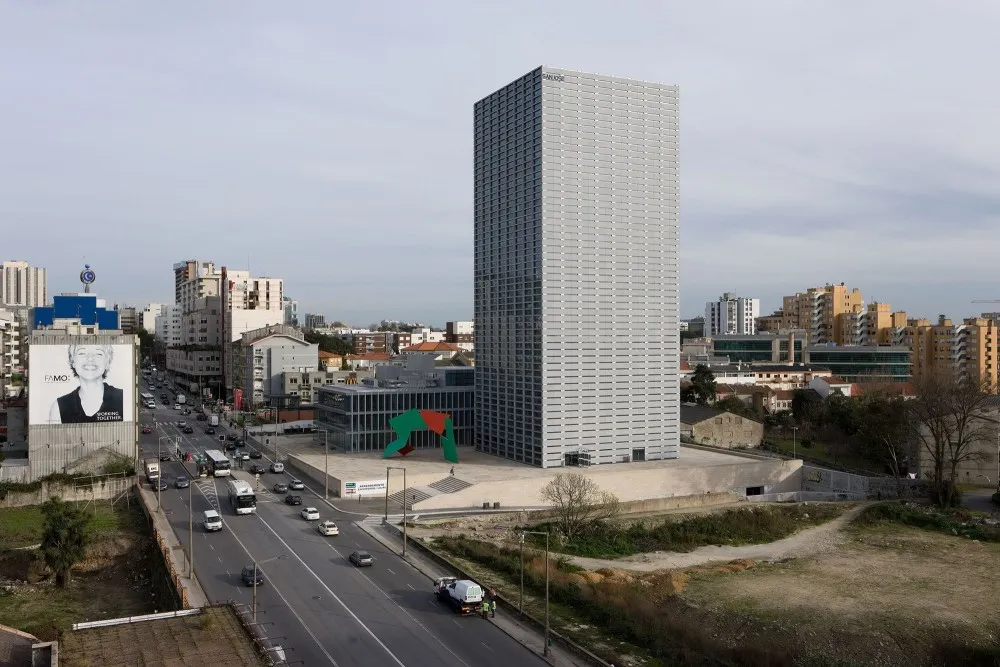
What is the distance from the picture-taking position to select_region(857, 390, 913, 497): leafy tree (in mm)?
90688

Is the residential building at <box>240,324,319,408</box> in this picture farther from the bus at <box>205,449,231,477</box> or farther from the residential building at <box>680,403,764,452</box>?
the residential building at <box>680,403,764,452</box>

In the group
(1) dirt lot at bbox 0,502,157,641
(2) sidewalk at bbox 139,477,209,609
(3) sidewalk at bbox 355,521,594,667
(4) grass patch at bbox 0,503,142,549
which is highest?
(2) sidewalk at bbox 139,477,209,609

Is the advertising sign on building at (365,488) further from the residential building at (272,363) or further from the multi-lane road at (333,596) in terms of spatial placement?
the residential building at (272,363)

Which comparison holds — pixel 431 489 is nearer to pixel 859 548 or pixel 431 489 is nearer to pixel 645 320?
pixel 645 320

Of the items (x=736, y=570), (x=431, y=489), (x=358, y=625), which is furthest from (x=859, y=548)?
(x=358, y=625)

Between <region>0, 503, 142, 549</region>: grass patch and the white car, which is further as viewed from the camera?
<region>0, 503, 142, 549</region>: grass patch

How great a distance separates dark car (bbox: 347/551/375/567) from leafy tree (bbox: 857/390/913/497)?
59.4 meters


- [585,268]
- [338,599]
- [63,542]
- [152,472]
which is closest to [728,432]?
[585,268]

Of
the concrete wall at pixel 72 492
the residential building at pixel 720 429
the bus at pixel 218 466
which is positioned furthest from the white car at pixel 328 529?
the residential building at pixel 720 429

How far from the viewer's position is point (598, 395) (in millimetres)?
86375

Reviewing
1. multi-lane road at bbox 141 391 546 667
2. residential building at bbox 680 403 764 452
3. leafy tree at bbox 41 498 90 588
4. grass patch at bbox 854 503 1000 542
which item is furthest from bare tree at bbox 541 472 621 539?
residential building at bbox 680 403 764 452

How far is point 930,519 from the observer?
73.8 m

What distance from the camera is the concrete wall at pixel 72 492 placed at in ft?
233

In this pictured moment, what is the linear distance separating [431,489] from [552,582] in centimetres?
2932
